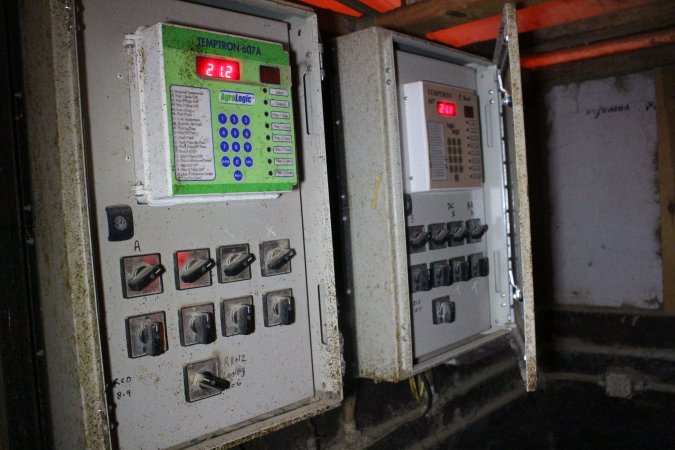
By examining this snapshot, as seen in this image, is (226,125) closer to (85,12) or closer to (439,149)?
(85,12)

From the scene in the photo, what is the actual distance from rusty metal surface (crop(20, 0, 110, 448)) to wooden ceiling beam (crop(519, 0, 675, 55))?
6.78ft

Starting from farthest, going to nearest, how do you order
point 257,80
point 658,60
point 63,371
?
point 658,60
point 257,80
point 63,371

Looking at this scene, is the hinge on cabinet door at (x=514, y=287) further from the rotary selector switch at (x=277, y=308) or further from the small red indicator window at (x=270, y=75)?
the small red indicator window at (x=270, y=75)

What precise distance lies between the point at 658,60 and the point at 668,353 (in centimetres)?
149

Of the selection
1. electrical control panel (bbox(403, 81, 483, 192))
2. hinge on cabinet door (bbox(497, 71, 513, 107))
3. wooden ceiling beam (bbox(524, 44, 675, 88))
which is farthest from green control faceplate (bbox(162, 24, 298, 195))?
wooden ceiling beam (bbox(524, 44, 675, 88))

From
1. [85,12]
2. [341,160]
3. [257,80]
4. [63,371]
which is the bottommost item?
[63,371]

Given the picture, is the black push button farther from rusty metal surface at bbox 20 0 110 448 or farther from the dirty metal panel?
the dirty metal panel

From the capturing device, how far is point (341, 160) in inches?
73.2

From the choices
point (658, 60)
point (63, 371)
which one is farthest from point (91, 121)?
point (658, 60)

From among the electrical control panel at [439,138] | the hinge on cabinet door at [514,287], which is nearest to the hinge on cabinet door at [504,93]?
the electrical control panel at [439,138]

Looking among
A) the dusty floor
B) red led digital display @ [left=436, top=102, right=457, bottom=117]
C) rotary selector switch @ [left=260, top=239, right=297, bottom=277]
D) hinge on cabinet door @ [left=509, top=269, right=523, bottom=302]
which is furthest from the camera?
the dusty floor

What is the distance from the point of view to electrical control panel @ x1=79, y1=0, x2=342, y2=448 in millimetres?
1262

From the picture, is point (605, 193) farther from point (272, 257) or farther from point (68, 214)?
point (68, 214)

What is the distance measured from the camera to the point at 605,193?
3.18m
